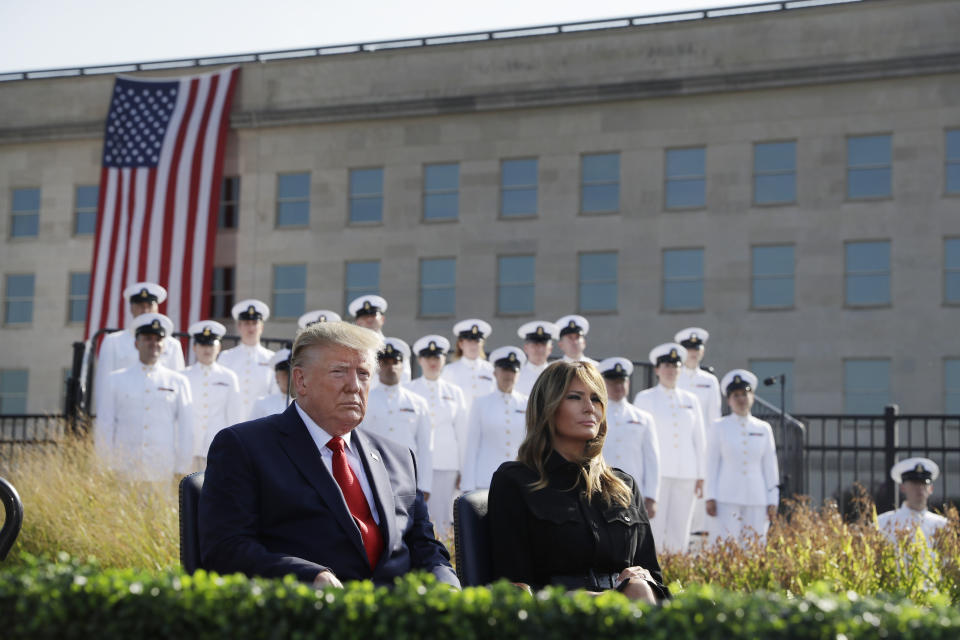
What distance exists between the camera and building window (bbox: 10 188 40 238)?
120ft

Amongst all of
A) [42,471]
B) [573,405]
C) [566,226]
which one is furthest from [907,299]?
[573,405]

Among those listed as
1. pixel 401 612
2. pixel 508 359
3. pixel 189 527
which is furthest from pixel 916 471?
pixel 401 612

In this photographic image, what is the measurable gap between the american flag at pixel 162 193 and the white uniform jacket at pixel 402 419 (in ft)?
56.7

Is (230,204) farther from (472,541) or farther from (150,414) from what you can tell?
(472,541)

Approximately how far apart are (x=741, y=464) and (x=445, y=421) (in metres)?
3.17

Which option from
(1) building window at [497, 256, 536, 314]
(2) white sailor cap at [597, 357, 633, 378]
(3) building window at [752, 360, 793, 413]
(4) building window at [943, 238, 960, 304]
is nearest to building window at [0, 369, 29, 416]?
(1) building window at [497, 256, 536, 314]

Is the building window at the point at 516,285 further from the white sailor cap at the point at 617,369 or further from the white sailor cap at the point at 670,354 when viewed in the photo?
the white sailor cap at the point at 617,369

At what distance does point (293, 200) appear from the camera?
3416 centimetres

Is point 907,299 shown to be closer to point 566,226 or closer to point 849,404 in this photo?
point 849,404

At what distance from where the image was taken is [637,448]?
1126cm

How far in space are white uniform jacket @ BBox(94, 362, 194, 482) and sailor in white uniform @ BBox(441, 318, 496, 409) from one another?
312 centimetres

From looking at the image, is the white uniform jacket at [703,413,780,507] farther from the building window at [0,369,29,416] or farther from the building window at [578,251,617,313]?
the building window at [0,369,29,416]

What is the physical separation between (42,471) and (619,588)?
256 inches

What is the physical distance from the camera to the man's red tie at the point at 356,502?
4.45m
